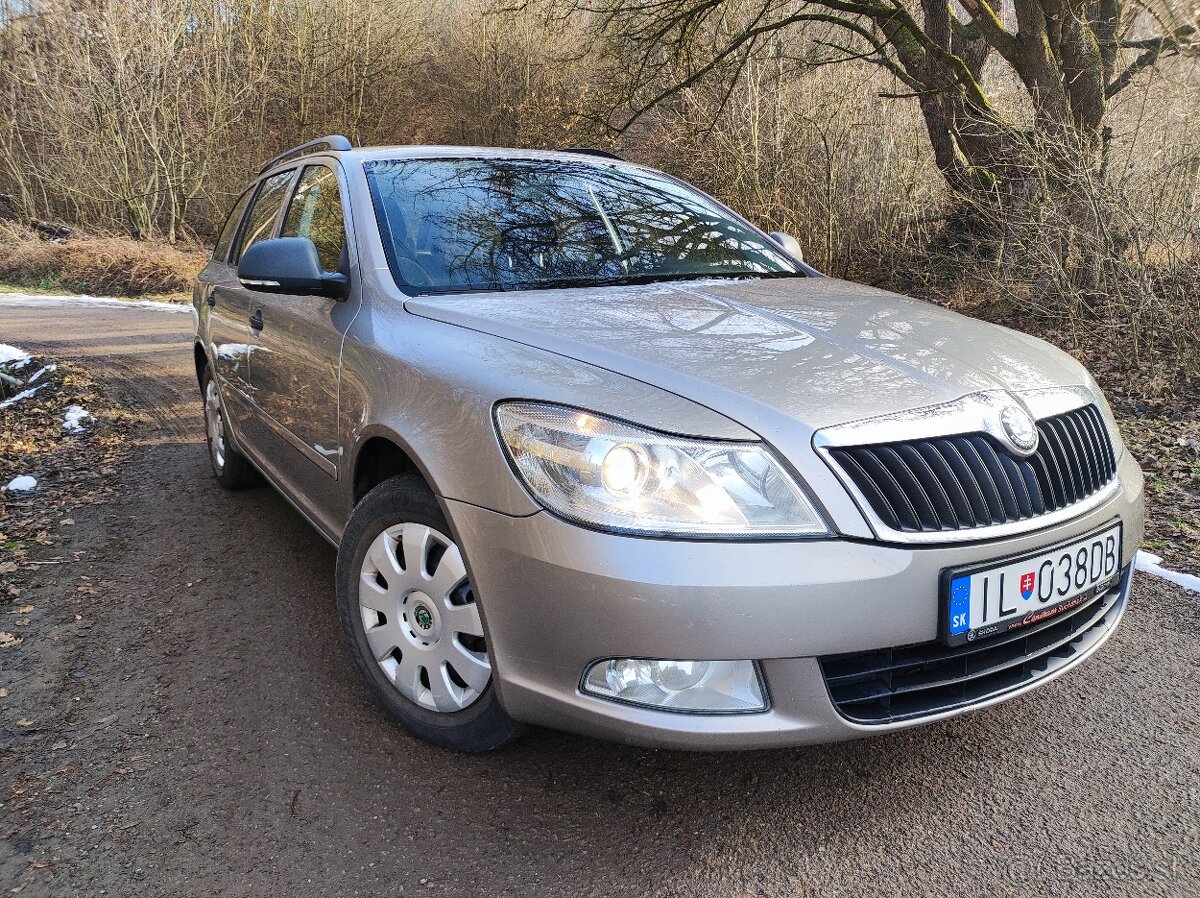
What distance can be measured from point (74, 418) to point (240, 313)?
10.2 ft

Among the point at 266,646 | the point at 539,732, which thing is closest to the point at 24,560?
the point at 266,646

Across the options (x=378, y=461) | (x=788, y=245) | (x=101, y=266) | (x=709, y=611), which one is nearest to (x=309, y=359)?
(x=378, y=461)

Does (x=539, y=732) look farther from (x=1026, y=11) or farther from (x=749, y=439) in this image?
(x=1026, y=11)

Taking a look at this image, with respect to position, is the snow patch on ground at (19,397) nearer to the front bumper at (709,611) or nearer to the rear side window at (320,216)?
the rear side window at (320,216)

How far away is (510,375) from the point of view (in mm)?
2125

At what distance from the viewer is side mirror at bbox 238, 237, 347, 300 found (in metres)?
2.83

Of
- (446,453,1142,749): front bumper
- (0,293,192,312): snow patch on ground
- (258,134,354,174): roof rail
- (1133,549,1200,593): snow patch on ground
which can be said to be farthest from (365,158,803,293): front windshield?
(0,293,192,312): snow patch on ground

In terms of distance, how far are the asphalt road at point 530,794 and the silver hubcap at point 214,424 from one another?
5.43 ft

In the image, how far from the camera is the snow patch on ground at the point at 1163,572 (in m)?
3.48

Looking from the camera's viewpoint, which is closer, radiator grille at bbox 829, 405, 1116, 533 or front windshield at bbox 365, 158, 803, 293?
radiator grille at bbox 829, 405, 1116, 533

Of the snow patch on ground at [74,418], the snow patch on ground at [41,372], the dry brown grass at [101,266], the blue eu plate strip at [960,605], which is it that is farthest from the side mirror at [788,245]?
the dry brown grass at [101,266]

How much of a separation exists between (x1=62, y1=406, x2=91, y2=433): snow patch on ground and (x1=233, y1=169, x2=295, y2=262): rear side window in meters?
2.39

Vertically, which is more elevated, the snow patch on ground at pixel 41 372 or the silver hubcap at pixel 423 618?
the silver hubcap at pixel 423 618

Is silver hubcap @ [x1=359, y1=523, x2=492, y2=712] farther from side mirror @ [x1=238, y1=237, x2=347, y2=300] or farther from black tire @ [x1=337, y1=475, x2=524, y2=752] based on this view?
side mirror @ [x1=238, y1=237, x2=347, y2=300]
